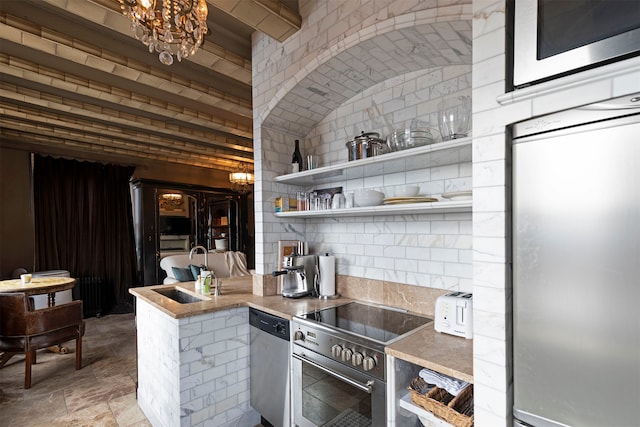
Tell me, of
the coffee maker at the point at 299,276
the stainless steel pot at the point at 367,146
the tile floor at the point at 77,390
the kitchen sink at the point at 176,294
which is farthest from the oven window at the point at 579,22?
the tile floor at the point at 77,390

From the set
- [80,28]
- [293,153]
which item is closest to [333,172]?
[293,153]

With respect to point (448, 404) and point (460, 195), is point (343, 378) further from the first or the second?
point (460, 195)

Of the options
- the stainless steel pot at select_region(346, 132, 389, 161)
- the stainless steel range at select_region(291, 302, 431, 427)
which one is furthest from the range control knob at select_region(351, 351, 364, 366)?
the stainless steel pot at select_region(346, 132, 389, 161)

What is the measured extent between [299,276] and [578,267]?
177 centimetres

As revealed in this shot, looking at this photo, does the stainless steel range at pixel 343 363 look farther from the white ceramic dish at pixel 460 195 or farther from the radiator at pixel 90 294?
the radiator at pixel 90 294

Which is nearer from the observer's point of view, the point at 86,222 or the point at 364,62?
the point at 364,62

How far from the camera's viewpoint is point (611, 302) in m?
0.79

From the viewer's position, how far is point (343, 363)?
155 cm

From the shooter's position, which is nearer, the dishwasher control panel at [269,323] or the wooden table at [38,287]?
the dishwasher control panel at [269,323]

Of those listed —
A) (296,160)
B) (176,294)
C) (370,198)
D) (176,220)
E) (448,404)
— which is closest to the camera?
(448,404)

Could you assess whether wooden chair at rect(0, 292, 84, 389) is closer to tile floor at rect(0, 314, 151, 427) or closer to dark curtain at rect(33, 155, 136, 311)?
Answer: tile floor at rect(0, 314, 151, 427)

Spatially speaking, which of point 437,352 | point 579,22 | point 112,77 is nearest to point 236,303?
point 437,352

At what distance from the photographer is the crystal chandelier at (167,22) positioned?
1.43 metres

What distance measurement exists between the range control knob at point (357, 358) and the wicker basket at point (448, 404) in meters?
0.24
